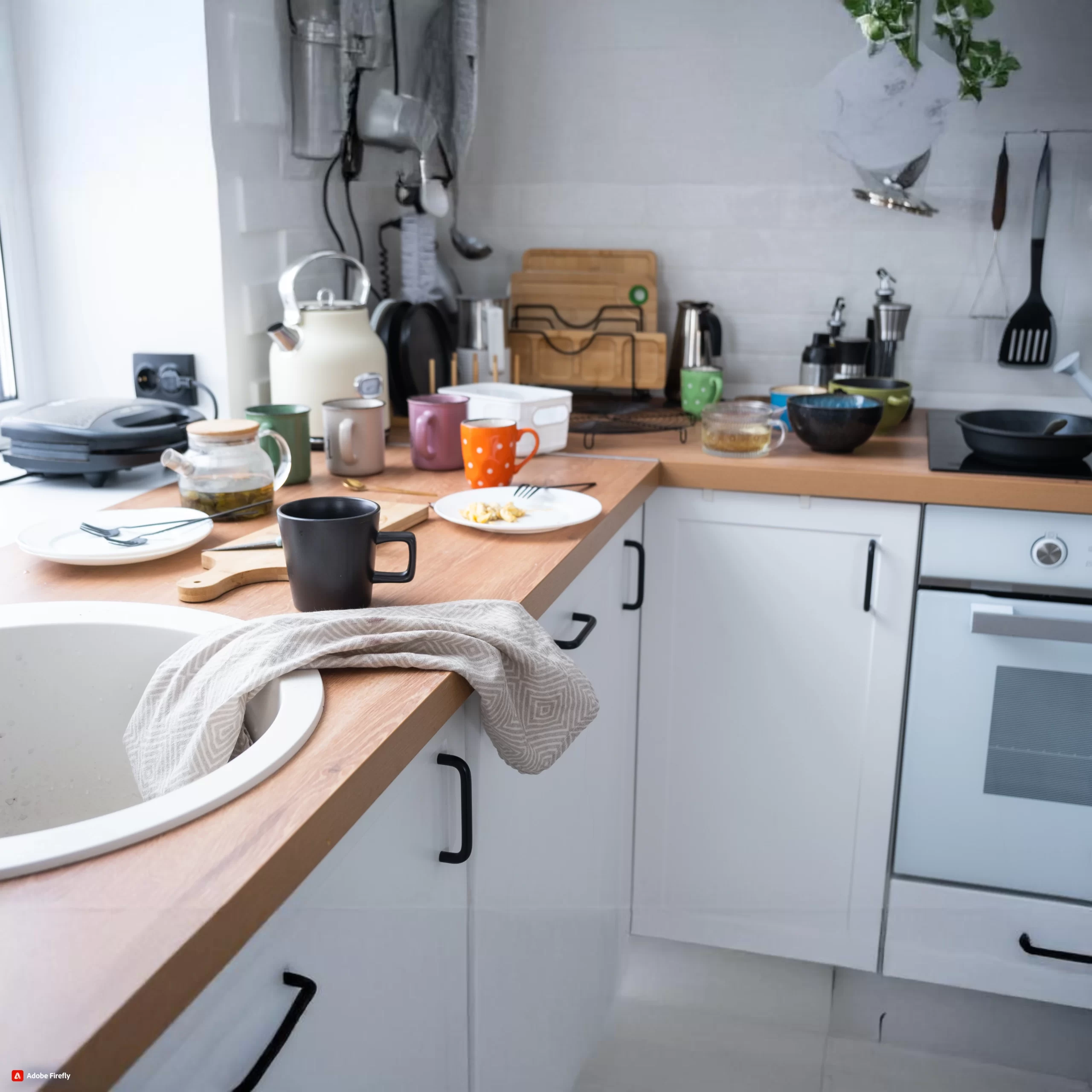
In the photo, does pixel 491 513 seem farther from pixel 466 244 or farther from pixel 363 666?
pixel 466 244

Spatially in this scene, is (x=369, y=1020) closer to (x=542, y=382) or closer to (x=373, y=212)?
(x=542, y=382)

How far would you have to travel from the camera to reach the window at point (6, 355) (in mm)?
1822

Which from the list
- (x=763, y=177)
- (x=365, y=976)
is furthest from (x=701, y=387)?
(x=365, y=976)

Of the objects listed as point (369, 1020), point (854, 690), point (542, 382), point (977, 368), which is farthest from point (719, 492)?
point (369, 1020)

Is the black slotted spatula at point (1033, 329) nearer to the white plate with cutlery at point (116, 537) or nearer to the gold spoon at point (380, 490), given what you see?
the gold spoon at point (380, 490)

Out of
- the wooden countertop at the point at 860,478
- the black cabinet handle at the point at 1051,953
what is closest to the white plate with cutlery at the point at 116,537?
the wooden countertop at the point at 860,478

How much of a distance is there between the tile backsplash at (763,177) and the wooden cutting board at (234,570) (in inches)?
51.8

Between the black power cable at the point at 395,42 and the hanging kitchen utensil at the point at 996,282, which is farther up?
the black power cable at the point at 395,42

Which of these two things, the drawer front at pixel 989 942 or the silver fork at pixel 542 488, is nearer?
the silver fork at pixel 542 488

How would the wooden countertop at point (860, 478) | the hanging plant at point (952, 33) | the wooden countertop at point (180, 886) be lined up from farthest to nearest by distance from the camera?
the hanging plant at point (952, 33)
the wooden countertop at point (860, 478)
the wooden countertop at point (180, 886)

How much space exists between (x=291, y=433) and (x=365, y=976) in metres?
0.92

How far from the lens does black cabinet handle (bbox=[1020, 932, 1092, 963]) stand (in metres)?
1.78

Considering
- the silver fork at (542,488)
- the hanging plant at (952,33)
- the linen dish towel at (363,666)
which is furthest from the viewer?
the hanging plant at (952,33)

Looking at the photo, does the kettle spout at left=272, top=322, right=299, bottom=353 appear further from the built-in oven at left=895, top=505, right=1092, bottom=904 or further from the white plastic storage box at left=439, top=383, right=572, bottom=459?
the built-in oven at left=895, top=505, right=1092, bottom=904
